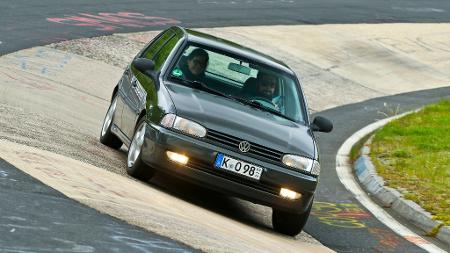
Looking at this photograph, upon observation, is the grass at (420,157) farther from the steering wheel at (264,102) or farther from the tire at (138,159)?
the tire at (138,159)

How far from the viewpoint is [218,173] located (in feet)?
37.8

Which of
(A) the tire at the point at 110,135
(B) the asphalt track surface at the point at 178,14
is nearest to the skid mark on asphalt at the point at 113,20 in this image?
(B) the asphalt track surface at the point at 178,14

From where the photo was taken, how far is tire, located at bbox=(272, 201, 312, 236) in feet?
39.1

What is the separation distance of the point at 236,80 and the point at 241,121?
3.64ft

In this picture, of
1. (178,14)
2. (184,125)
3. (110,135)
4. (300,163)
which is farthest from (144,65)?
(178,14)

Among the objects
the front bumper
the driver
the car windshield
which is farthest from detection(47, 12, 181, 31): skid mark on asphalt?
the front bumper

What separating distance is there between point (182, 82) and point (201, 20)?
668 inches

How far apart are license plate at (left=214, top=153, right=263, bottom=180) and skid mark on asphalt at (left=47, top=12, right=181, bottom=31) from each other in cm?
1495

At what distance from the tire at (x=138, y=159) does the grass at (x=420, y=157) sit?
3354mm

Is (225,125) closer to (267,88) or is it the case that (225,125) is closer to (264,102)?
(264,102)

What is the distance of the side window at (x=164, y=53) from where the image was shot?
13273 mm

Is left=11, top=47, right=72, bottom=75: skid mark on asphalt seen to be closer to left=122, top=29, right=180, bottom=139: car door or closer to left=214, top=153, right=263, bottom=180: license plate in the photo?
left=122, top=29, right=180, bottom=139: car door

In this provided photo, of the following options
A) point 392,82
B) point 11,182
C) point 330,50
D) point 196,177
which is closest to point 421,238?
point 196,177

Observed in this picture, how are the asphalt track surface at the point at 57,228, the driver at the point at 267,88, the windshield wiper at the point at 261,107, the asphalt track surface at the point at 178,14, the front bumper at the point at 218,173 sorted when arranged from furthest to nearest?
the asphalt track surface at the point at 178,14 → the driver at the point at 267,88 → the windshield wiper at the point at 261,107 → the front bumper at the point at 218,173 → the asphalt track surface at the point at 57,228
